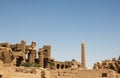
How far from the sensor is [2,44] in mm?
46438

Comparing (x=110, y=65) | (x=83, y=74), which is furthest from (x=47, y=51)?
(x=83, y=74)

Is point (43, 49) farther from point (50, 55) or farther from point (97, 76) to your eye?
point (97, 76)

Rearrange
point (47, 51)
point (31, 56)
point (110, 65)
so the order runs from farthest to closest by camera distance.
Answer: point (47, 51), point (31, 56), point (110, 65)

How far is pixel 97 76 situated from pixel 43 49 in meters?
18.1

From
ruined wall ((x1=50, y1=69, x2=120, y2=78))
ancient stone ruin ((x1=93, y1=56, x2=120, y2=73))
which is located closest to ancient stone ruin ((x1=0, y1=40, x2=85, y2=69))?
ancient stone ruin ((x1=93, y1=56, x2=120, y2=73))

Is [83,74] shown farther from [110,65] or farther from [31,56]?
[31,56]

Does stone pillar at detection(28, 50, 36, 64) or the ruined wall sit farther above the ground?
stone pillar at detection(28, 50, 36, 64)

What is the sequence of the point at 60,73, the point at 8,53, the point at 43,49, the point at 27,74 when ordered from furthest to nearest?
the point at 43,49 < the point at 8,53 < the point at 60,73 < the point at 27,74

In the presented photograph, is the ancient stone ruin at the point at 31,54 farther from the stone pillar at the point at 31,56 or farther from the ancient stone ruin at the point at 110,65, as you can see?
the ancient stone ruin at the point at 110,65

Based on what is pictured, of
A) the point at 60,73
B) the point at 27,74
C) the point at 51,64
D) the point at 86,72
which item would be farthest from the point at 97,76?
the point at 51,64

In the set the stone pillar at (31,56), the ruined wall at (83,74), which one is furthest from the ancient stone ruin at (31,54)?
the ruined wall at (83,74)

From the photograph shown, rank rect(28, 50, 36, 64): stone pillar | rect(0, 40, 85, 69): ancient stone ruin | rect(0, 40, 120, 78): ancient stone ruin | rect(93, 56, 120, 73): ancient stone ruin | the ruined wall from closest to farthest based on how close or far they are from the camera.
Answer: rect(0, 40, 120, 78): ancient stone ruin
the ruined wall
rect(93, 56, 120, 73): ancient stone ruin
rect(0, 40, 85, 69): ancient stone ruin
rect(28, 50, 36, 64): stone pillar

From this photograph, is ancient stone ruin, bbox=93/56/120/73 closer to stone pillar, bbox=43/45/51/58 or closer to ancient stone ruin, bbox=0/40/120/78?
ancient stone ruin, bbox=0/40/120/78

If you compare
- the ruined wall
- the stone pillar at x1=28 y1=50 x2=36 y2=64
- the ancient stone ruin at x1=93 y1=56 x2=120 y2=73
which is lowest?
the ruined wall
